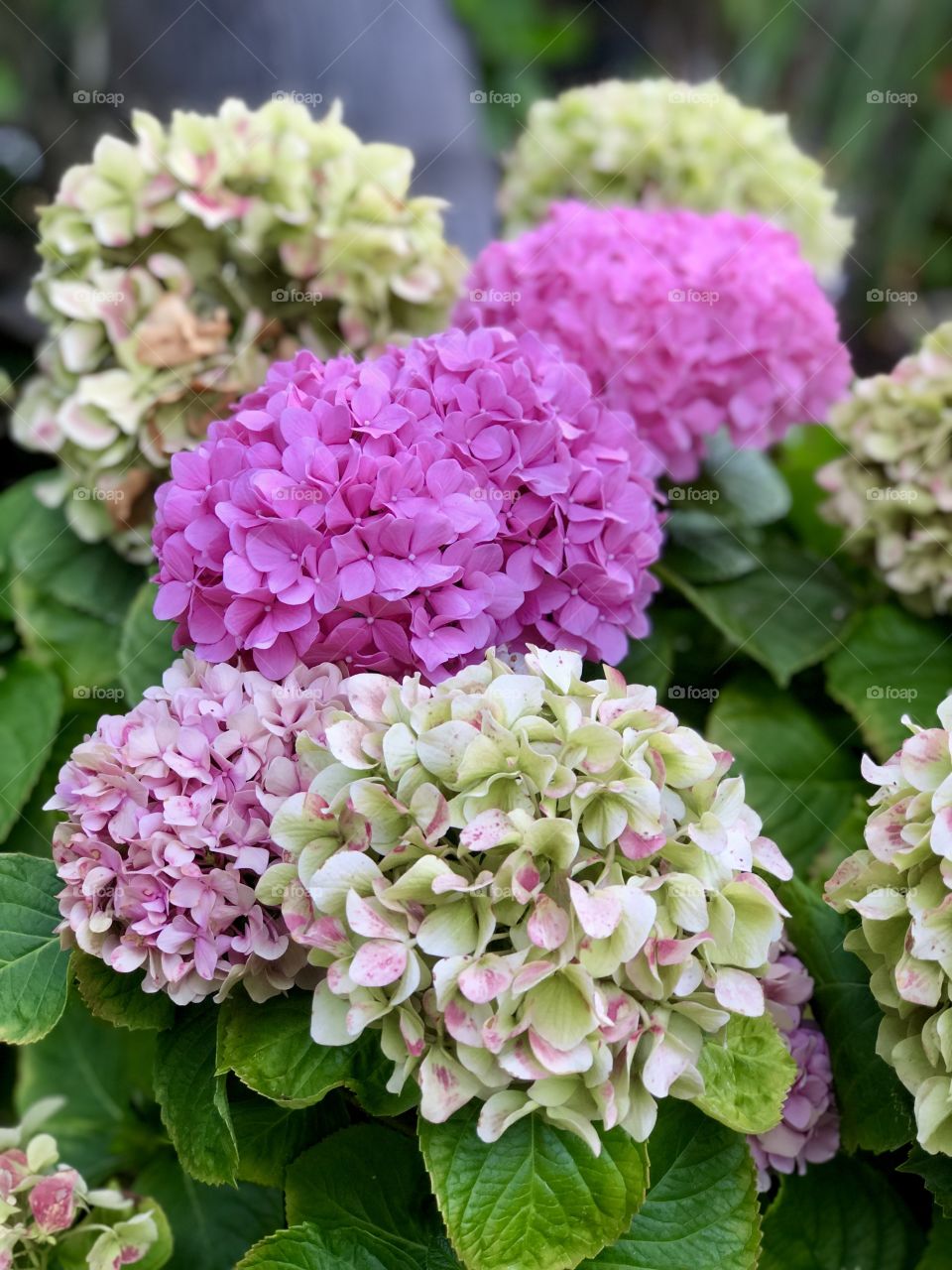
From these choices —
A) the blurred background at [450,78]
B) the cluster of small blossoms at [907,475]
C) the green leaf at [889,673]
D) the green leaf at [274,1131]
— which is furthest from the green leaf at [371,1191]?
the blurred background at [450,78]

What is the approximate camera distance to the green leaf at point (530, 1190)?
0.56m

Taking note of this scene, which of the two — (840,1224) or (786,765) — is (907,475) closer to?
(786,765)

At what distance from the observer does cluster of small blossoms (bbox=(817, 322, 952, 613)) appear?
1006 mm

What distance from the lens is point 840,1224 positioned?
77 centimetres

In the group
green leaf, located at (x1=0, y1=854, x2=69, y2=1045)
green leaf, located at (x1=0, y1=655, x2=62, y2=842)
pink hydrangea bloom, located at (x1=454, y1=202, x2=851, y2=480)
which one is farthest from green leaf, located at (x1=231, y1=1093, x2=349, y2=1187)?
pink hydrangea bloom, located at (x1=454, y1=202, x2=851, y2=480)

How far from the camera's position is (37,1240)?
27.1 inches

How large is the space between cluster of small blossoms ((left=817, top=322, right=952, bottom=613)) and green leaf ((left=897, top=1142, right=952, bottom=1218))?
19.7 inches

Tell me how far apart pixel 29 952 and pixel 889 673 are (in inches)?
27.7

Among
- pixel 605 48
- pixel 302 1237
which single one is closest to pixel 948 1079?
pixel 302 1237

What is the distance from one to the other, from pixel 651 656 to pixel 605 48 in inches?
108

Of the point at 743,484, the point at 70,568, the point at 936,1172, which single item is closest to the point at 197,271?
the point at 70,568

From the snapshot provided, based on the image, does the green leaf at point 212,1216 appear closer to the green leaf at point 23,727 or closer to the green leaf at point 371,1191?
the green leaf at point 371,1191

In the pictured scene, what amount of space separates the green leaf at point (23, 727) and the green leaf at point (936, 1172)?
69 cm

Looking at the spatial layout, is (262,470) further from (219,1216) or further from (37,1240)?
(219,1216)
